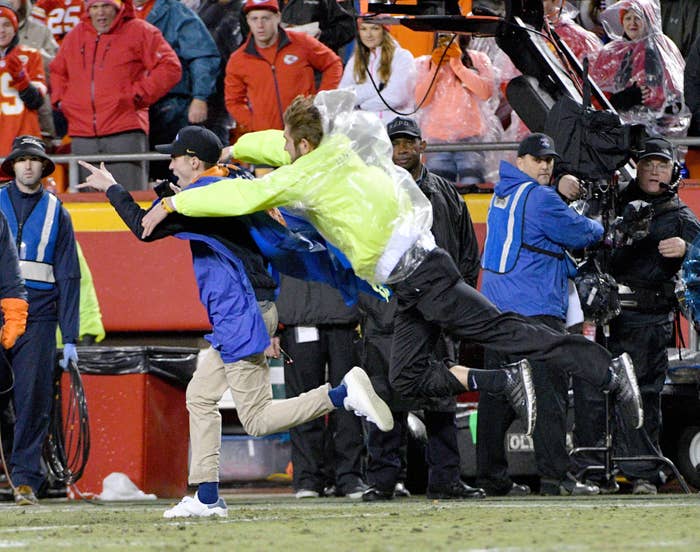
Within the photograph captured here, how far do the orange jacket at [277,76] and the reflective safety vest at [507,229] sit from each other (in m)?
2.66

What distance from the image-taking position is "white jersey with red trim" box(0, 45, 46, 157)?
1223 cm

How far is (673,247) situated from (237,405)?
3.48 meters

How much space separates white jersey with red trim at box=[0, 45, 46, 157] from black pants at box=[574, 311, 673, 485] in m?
5.52

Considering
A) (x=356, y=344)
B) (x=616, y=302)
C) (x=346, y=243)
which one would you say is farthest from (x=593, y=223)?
(x=346, y=243)

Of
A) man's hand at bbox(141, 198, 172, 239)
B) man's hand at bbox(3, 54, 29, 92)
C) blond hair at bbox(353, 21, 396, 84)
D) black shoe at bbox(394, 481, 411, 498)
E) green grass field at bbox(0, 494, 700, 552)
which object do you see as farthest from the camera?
man's hand at bbox(3, 54, 29, 92)

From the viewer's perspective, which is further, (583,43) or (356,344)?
(583,43)

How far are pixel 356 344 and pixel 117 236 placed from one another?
9.84 feet

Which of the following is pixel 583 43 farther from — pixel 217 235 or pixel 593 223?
pixel 217 235

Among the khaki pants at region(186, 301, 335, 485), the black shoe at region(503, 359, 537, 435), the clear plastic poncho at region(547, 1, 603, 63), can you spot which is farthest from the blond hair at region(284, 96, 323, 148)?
the clear plastic poncho at region(547, 1, 603, 63)

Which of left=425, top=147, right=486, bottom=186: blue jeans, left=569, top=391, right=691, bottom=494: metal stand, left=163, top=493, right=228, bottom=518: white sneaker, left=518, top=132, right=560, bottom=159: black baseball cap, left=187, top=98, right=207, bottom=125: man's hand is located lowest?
left=163, top=493, right=228, bottom=518: white sneaker

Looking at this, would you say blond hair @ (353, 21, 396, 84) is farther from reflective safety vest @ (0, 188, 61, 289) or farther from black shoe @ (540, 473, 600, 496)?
black shoe @ (540, 473, 600, 496)

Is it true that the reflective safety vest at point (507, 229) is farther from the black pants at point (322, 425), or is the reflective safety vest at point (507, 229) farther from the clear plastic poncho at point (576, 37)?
the clear plastic poncho at point (576, 37)

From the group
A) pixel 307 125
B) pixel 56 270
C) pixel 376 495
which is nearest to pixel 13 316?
pixel 56 270

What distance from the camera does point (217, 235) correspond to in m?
6.91
